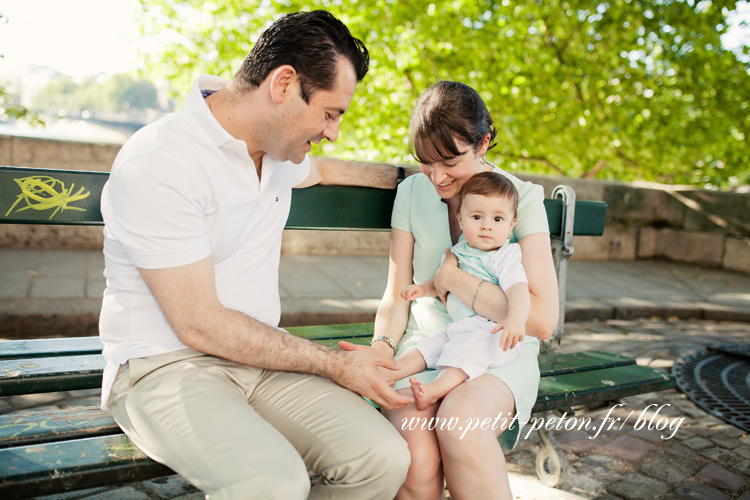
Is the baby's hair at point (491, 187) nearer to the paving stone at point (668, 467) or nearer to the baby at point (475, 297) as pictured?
the baby at point (475, 297)

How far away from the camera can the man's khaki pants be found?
5.43ft

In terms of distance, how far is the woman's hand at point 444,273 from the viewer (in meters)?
2.38

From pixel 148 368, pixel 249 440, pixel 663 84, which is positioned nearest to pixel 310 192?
pixel 148 368

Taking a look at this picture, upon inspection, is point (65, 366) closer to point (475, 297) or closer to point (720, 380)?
point (475, 297)

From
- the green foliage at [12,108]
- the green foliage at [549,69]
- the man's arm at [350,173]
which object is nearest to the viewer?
the man's arm at [350,173]

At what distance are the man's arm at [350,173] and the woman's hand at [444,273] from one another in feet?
1.77

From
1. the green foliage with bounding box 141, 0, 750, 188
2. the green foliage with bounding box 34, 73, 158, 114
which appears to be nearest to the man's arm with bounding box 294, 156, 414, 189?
the green foliage with bounding box 141, 0, 750, 188

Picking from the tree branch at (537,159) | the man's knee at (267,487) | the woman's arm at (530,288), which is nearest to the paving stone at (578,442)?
the woman's arm at (530,288)

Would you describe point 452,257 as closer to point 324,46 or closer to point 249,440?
point 324,46

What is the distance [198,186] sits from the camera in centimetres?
189

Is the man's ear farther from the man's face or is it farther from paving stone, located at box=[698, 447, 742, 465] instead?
paving stone, located at box=[698, 447, 742, 465]

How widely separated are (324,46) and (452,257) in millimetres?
941

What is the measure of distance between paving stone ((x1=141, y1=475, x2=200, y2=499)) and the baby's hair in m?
1.67

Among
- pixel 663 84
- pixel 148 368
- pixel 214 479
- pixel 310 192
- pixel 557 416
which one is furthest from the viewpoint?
pixel 663 84
